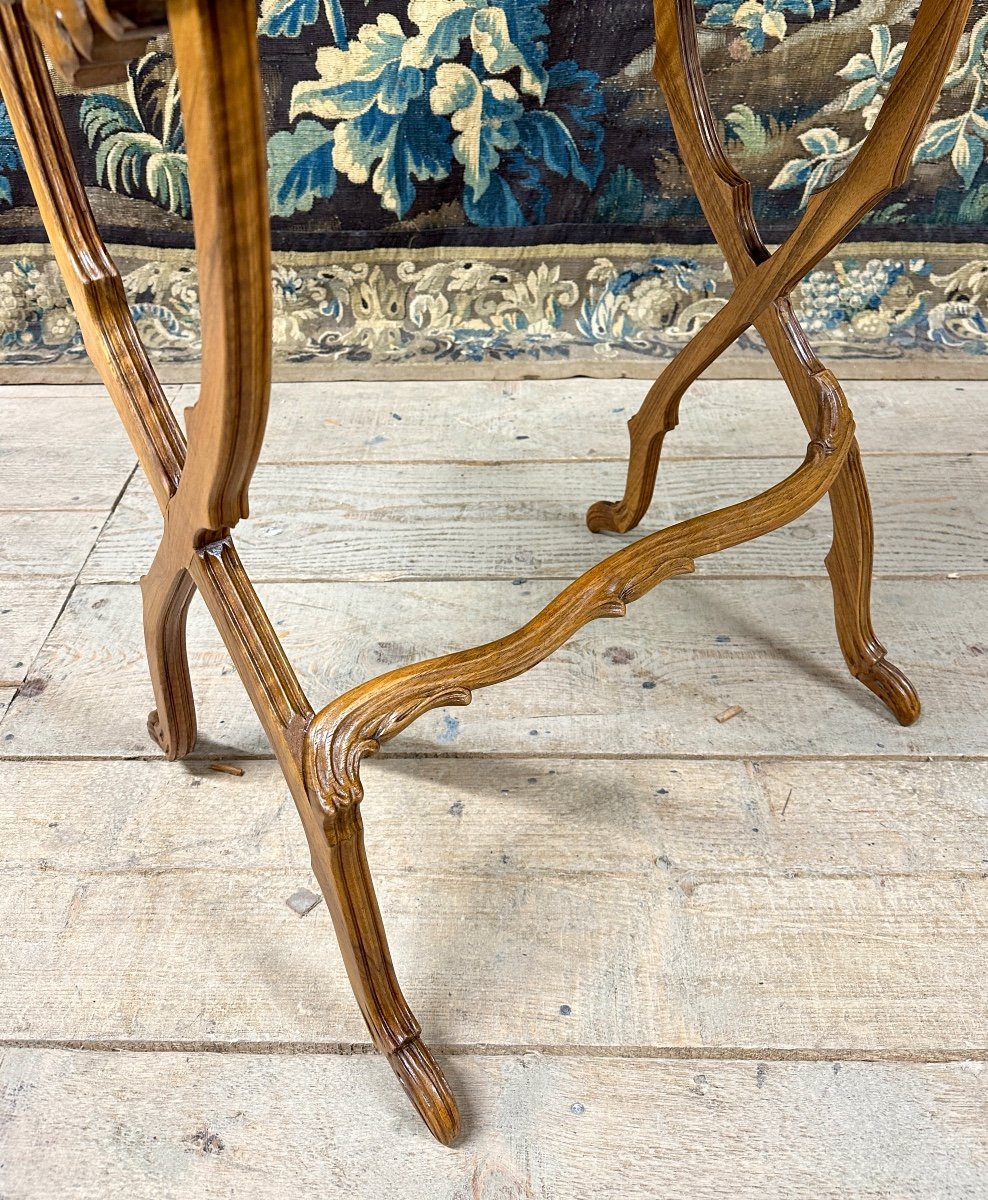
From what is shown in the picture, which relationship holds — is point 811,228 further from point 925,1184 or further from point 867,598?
point 925,1184

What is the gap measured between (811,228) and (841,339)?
0.81 m

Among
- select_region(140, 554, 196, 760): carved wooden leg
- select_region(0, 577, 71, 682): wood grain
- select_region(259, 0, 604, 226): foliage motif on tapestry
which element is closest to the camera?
select_region(140, 554, 196, 760): carved wooden leg

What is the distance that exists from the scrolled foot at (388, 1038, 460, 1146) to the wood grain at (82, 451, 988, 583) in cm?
56

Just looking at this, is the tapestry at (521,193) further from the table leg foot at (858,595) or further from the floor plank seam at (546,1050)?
the floor plank seam at (546,1050)

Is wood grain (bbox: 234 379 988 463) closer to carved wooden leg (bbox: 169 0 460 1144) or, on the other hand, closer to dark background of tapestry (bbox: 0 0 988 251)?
dark background of tapestry (bbox: 0 0 988 251)

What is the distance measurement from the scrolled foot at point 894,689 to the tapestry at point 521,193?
0.64 m

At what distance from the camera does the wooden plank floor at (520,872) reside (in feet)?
2.22

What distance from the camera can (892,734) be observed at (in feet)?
3.12

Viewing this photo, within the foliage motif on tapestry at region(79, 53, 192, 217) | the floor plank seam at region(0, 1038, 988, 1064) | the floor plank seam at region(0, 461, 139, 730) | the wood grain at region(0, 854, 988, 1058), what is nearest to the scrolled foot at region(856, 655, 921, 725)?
the wood grain at region(0, 854, 988, 1058)

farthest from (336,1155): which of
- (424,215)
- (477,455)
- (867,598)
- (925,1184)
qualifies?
(424,215)

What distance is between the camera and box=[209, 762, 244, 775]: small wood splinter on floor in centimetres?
92

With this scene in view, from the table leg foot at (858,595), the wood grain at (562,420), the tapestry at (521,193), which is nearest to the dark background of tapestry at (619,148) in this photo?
the tapestry at (521,193)

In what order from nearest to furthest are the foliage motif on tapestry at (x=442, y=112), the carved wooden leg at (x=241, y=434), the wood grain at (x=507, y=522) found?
the carved wooden leg at (x=241, y=434), the wood grain at (x=507, y=522), the foliage motif on tapestry at (x=442, y=112)

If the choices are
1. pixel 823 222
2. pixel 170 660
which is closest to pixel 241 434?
pixel 170 660
